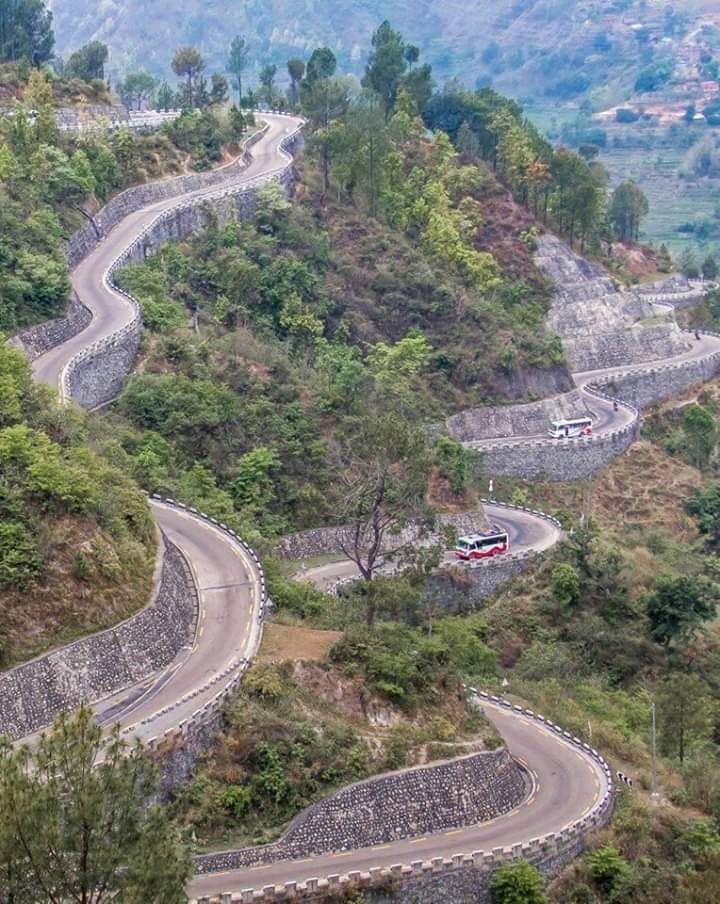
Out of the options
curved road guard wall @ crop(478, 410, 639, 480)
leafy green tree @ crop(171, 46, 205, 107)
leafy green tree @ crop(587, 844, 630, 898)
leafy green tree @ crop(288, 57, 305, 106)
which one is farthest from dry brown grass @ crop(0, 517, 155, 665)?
leafy green tree @ crop(288, 57, 305, 106)

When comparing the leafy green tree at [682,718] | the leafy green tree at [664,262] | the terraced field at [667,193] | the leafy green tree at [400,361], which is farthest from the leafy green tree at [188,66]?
the terraced field at [667,193]

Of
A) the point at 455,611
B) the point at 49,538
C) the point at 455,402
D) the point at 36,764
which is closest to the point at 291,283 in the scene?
the point at 455,402

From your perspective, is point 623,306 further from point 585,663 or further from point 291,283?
point 585,663

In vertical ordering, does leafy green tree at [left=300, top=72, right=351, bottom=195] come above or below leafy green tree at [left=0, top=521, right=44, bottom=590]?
above

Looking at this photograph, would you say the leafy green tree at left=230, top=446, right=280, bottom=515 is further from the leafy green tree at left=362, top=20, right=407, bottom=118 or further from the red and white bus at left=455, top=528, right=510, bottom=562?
the leafy green tree at left=362, top=20, right=407, bottom=118

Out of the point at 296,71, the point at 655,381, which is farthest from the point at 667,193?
the point at 655,381
